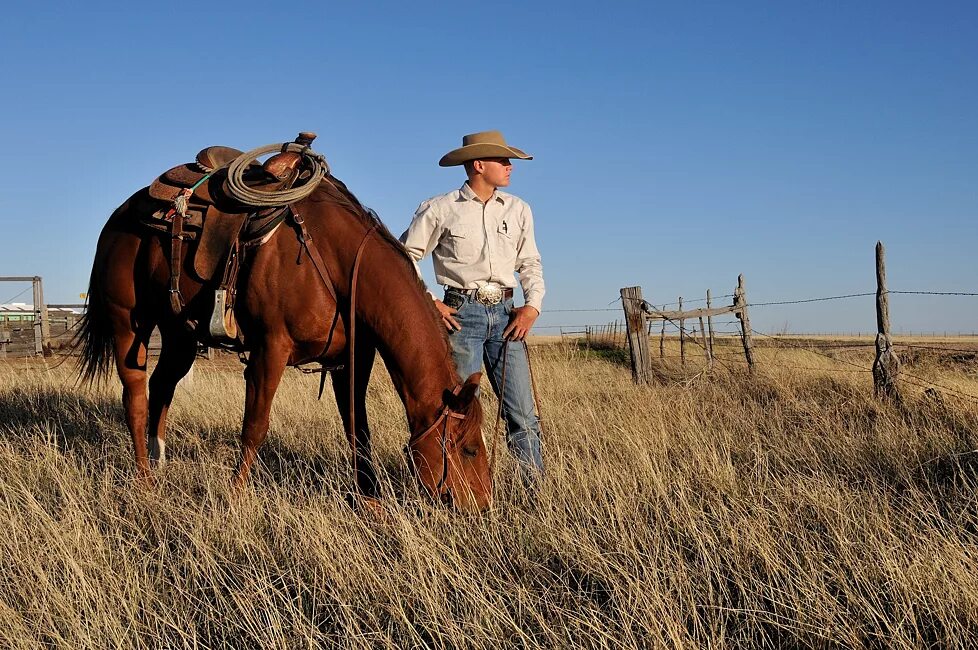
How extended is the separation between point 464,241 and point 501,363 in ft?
2.41

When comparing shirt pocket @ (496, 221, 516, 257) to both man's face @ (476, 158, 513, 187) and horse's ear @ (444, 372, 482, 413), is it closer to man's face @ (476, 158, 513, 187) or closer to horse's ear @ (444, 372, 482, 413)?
man's face @ (476, 158, 513, 187)

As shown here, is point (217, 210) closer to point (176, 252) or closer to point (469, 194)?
point (176, 252)

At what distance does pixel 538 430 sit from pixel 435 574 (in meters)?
1.98

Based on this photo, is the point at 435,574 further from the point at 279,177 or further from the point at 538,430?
the point at 279,177

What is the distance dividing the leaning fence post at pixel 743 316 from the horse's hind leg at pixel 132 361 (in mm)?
8319

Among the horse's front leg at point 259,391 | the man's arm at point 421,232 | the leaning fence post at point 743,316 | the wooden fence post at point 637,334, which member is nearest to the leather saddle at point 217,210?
the horse's front leg at point 259,391

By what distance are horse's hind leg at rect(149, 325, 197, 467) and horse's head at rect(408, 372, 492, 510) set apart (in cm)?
233

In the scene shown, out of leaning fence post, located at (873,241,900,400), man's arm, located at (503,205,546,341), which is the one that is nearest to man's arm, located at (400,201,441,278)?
man's arm, located at (503,205,546,341)

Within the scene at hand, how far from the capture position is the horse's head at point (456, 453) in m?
3.65

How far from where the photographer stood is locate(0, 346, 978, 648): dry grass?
2486 mm

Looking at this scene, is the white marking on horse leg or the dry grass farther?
the white marking on horse leg

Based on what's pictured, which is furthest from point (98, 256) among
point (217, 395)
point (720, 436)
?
point (720, 436)

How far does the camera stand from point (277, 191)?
4316mm

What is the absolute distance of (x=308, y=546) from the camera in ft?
10.3
